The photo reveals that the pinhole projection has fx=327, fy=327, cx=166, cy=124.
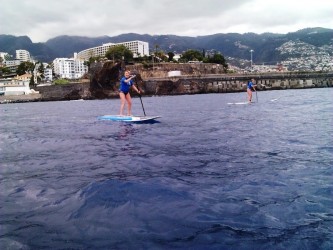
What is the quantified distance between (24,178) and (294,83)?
115 meters

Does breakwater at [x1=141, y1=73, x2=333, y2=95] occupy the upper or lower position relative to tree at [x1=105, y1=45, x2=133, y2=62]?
lower

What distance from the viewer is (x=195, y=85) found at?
358 ft

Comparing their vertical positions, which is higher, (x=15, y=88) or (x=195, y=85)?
(x=15, y=88)

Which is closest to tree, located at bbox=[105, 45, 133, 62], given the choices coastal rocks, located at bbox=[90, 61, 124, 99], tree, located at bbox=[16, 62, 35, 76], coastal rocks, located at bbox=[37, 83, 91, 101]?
coastal rocks, located at bbox=[37, 83, 91, 101]

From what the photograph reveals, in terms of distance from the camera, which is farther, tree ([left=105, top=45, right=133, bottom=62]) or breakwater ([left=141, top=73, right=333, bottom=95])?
tree ([left=105, top=45, right=133, bottom=62])

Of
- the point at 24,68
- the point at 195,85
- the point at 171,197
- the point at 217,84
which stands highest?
the point at 24,68

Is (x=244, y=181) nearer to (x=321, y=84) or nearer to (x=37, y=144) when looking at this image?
(x=37, y=144)

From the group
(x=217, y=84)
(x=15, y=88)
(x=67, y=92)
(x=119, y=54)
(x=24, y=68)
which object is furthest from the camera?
(x=24, y=68)

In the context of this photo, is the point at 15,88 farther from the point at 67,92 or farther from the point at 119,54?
the point at 119,54

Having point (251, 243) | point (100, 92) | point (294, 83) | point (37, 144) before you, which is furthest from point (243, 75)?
point (251, 243)

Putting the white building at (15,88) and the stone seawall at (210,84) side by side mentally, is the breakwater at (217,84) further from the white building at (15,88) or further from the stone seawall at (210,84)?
the white building at (15,88)

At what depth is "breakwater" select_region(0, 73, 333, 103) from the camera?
107188mm

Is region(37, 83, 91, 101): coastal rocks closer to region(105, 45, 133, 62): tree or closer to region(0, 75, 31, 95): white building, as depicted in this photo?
region(0, 75, 31, 95): white building

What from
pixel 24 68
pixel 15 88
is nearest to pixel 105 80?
pixel 15 88
